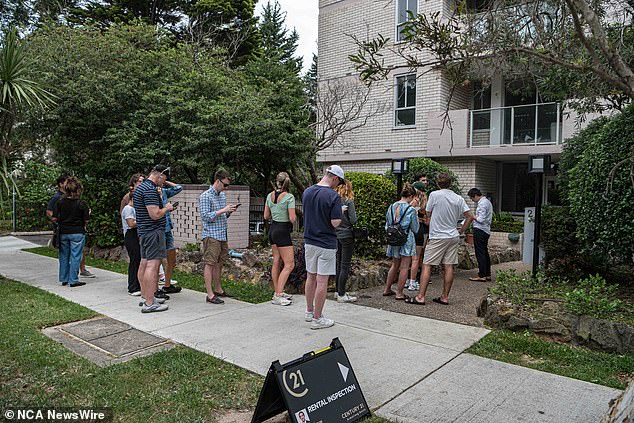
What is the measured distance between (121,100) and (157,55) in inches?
64.2

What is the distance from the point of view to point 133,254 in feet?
23.0

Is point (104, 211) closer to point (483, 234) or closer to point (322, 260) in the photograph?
point (322, 260)

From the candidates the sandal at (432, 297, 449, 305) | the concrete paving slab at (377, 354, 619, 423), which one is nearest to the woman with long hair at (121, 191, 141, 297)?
the sandal at (432, 297, 449, 305)

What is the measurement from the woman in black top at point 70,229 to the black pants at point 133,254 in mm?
1221

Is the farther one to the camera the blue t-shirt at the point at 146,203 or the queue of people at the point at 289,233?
the blue t-shirt at the point at 146,203

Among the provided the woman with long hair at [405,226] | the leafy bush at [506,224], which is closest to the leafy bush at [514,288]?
the woman with long hair at [405,226]

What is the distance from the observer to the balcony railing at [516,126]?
13469 millimetres

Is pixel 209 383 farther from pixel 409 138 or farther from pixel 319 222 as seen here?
pixel 409 138

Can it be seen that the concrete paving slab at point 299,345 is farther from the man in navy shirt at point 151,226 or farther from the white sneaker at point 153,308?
the man in navy shirt at point 151,226

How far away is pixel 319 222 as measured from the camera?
5.28 m

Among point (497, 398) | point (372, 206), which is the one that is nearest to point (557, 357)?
point (497, 398)

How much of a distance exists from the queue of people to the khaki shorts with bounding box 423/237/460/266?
1 centimetres

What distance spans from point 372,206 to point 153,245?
427cm

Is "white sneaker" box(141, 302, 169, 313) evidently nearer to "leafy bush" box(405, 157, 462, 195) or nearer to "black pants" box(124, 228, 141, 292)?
"black pants" box(124, 228, 141, 292)
